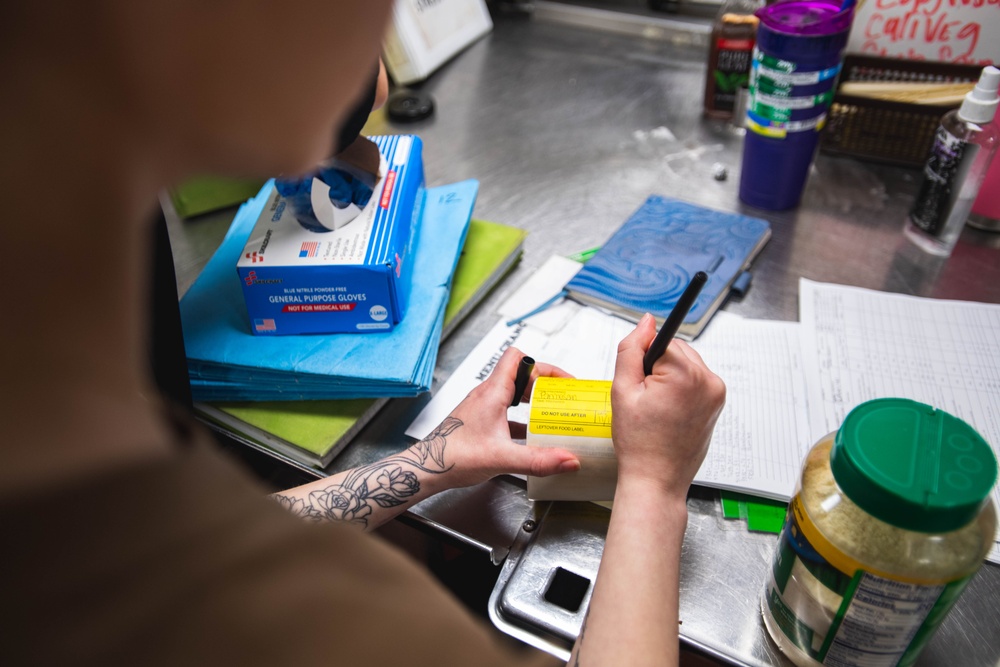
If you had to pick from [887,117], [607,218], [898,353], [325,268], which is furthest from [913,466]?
[887,117]

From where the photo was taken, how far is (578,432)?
701 millimetres

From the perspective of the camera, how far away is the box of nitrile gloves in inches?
34.4

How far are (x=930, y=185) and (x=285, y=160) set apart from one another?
39.6 inches

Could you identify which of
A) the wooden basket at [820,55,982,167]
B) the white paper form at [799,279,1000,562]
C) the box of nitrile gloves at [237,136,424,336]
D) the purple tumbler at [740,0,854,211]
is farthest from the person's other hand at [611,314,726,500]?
the wooden basket at [820,55,982,167]

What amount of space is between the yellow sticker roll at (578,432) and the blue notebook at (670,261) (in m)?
0.26

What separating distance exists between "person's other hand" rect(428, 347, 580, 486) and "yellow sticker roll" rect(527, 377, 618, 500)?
0.04ft

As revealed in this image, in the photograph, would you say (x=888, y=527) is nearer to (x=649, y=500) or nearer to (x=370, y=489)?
(x=649, y=500)

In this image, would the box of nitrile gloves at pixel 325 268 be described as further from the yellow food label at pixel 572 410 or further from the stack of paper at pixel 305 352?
the yellow food label at pixel 572 410

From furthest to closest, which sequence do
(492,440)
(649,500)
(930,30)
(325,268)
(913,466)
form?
(930,30), (325,268), (492,440), (649,500), (913,466)

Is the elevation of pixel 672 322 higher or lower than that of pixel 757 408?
higher

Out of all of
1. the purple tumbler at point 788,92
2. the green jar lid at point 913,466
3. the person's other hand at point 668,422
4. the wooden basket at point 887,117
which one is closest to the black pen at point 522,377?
the person's other hand at point 668,422

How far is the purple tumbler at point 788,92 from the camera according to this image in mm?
995

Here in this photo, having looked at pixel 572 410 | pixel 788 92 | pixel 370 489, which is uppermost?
pixel 788 92

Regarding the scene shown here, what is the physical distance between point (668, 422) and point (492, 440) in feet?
0.62
